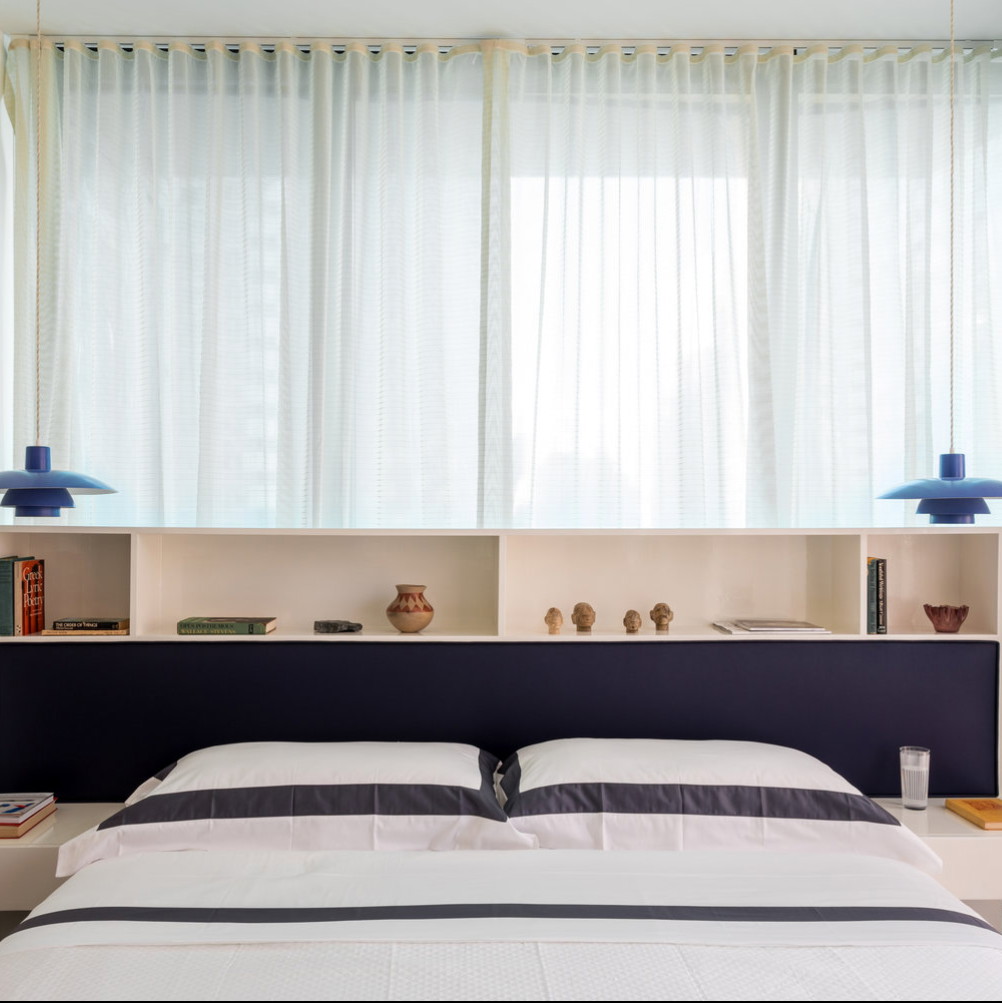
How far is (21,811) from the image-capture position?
2.37 m

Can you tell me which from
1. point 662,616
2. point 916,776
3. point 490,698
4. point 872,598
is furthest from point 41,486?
point 916,776

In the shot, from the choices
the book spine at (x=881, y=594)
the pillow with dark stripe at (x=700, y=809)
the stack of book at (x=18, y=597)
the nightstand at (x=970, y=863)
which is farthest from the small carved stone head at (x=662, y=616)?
the stack of book at (x=18, y=597)

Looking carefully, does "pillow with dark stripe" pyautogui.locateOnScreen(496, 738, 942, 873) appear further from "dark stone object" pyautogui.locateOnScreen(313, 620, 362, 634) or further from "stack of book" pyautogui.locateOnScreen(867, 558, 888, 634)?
"dark stone object" pyautogui.locateOnScreen(313, 620, 362, 634)

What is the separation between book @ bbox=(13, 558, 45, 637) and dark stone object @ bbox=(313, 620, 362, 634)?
841 millimetres

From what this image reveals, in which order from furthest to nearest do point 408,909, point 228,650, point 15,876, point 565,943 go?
point 228,650 < point 15,876 < point 408,909 < point 565,943

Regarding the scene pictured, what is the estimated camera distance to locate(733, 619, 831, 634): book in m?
2.67

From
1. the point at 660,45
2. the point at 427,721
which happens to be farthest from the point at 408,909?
the point at 660,45

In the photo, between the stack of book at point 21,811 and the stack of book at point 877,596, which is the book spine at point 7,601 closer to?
the stack of book at point 21,811

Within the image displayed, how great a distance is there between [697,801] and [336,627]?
1154 mm

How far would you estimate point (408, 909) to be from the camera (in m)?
A: 1.74

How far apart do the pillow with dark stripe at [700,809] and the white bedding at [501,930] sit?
9 cm

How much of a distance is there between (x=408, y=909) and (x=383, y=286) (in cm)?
183

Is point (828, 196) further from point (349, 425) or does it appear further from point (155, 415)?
point (155, 415)

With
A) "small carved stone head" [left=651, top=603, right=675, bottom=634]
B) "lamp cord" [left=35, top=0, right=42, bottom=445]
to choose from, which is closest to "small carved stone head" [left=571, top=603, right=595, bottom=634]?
"small carved stone head" [left=651, top=603, right=675, bottom=634]
